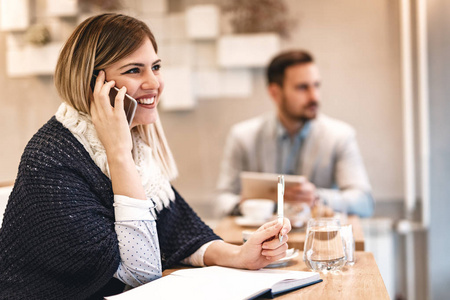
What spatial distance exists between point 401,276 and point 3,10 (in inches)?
117

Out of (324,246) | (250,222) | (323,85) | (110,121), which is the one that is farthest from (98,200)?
(323,85)

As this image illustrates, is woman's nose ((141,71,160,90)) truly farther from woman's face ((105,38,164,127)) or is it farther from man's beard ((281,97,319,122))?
man's beard ((281,97,319,122))

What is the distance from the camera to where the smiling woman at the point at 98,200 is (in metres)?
1.29

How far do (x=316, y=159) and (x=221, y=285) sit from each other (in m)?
2.08

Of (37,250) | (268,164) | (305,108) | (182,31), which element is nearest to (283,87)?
(305,108)

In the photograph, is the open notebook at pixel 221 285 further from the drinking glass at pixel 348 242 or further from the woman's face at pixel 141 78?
the woman's face at pixel 141 78

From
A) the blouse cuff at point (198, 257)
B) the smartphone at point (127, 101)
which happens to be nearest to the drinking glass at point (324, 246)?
the blouse cuff at point (198, 257)

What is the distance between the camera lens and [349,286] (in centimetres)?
129

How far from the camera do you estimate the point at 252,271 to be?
1410mm

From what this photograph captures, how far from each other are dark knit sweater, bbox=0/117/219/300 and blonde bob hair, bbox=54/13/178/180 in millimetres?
155

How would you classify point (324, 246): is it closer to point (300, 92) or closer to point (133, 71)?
point (133, 71)

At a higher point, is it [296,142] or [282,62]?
[282,62]

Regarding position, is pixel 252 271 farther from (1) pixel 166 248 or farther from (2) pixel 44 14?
(2) pixel 44 14

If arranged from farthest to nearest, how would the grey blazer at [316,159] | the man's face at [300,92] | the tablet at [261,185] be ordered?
the man's face at [300,92]
the grey blazer at [316,159]
the tablet at [261,185]
